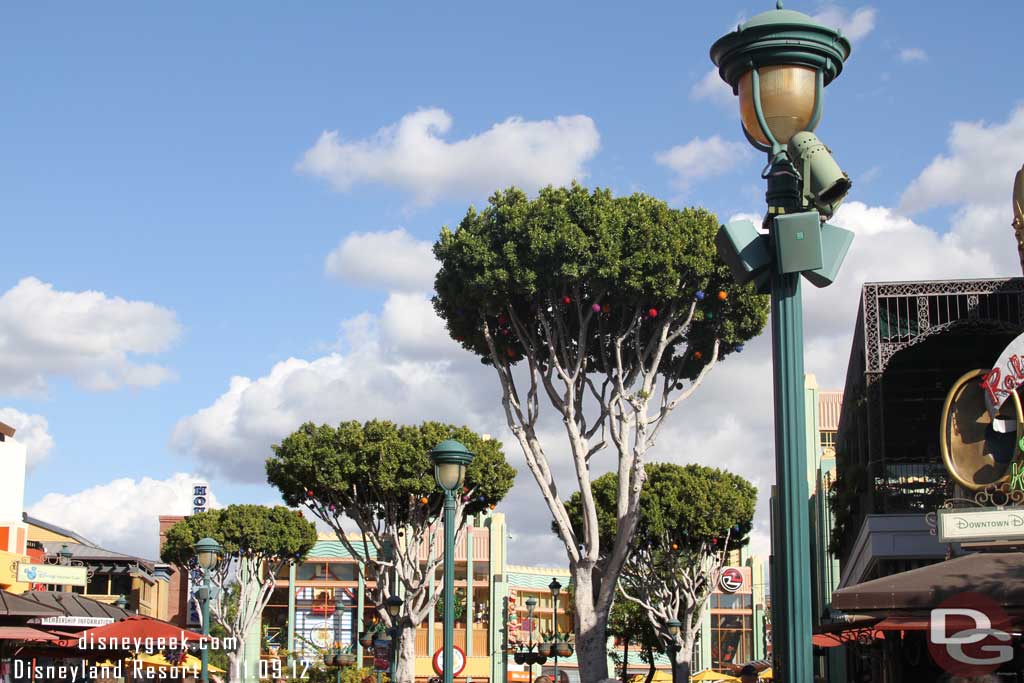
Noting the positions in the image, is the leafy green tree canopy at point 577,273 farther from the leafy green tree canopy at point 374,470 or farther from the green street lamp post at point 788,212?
the green street lamp post at point 788,212

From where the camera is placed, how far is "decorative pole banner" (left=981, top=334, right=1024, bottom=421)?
74.1ft

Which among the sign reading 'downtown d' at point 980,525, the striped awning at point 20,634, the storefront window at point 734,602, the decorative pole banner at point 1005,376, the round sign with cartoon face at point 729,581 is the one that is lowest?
the storefront window at point 734,602

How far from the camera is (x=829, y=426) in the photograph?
247 feet

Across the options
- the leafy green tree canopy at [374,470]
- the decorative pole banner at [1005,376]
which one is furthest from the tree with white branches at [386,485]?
the decorative pole banner at [1005,376]

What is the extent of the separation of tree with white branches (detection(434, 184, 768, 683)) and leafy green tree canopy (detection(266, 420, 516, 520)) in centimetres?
1041

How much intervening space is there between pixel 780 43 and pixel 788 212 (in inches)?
41.8

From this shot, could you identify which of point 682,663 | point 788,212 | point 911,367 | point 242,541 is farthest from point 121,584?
point 788,212

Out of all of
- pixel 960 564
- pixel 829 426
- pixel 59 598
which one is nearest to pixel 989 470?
pixel 960 564

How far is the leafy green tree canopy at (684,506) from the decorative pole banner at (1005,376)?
86.2 feet

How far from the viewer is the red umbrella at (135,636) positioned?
83.9 feet

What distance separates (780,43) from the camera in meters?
7.88

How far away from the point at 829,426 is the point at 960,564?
210ft

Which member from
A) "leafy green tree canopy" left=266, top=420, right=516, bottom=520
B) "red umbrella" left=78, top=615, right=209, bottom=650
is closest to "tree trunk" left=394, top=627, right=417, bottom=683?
"leafy green tree canopy" left=266, top=420, right=516, bottom=520

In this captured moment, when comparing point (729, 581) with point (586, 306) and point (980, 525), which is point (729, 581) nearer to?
point (586, 306)
